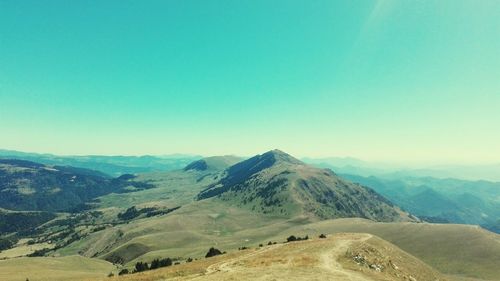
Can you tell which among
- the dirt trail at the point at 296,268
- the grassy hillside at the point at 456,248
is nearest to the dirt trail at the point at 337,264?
the dirt trail at the point at 296,268

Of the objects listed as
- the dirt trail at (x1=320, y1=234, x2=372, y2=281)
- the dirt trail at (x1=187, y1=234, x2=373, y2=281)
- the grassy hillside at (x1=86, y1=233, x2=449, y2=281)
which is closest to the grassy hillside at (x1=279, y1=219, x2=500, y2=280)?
the grassy hillside at (x1=86, y1=233, x2=449, y2=281)

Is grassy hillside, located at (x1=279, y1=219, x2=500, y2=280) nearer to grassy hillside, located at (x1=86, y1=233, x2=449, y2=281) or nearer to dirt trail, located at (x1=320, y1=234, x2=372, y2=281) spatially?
grassy hillside, located at (x1=86, y1=233, x2=449, y2=281)

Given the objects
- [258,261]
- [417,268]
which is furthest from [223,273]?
[417,268]

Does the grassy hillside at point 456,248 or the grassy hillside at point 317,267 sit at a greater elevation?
the grassy hillside at point 317,267

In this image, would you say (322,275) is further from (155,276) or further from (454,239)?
(454,239)

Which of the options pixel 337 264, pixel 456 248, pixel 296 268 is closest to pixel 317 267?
pixel 296 268

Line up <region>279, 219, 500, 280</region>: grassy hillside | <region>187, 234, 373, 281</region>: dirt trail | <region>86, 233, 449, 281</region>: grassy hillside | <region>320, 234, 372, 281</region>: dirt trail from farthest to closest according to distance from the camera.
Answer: <region>279, 219, 500, 280</region>: grassy hillside
<region>86, 233, 449, 281</region>: grassy hillside
<region>320, 234, 372, 281</region>: dirt trail
<region>187, 234, 373, 281</region>: dirt trail

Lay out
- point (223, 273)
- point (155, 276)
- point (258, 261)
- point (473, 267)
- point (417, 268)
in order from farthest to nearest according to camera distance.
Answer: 1. point (473, 267)
2. point (417, 268)
3. point (258, 261)
4. point (155, 276)
5. point (223, 273)

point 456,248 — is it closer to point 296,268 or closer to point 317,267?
point 317,267

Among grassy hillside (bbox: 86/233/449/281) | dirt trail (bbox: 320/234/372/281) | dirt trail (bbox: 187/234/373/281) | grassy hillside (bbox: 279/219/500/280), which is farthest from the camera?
grassy hillside (bbox: 279/219/500/280)

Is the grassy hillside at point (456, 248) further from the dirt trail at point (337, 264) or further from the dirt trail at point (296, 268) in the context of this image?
the dirt trail at point (296, 268)

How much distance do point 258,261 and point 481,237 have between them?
455ft

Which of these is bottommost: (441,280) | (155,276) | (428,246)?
(428,246)

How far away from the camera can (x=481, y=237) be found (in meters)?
159
